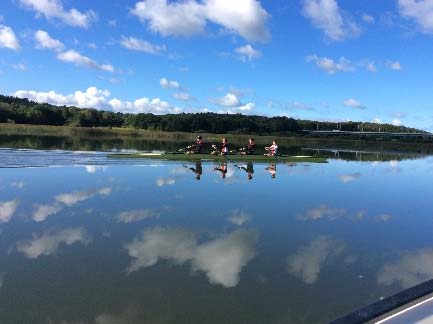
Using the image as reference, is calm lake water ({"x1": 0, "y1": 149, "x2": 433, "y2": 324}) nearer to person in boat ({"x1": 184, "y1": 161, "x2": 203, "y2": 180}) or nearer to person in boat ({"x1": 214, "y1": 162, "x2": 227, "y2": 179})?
person in boat ({"x1": 184, "y1": 161, "x2": 203, "y2": 180})

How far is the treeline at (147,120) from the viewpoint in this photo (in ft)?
355

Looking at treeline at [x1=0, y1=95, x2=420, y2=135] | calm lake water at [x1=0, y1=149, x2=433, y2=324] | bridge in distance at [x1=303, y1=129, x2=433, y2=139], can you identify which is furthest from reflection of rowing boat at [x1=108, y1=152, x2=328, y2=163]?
bridge in distance at [x1=303, y1=129, x2=433, y2=139]

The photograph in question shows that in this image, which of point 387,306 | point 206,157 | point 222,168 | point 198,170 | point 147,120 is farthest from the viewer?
point 147,120

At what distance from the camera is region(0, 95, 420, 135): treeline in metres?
108

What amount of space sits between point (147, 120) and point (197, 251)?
123077 millimetres

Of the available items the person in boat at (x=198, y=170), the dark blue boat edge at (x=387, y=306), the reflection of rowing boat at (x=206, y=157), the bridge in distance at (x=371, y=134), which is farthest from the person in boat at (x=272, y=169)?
the bridge in distance at (x=371, y=134)

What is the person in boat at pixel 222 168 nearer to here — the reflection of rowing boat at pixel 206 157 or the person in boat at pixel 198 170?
the person in boat at pixel 198 170

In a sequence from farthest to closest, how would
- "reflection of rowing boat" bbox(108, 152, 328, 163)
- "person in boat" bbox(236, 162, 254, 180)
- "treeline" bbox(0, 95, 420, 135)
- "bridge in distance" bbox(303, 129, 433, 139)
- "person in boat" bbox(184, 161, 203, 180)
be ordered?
1. "bridge in distance" bbox(303, 129, 433, 139)
2. "treeline" bbox(0, 95, 420, 135)
3. "reflection of rowing boat" bbox(108, 152, 328, 163)
4. "person in boat" bbox(236, 162, 254, 180)
5. "person in boat" bbox(184, 161, 203, 180)

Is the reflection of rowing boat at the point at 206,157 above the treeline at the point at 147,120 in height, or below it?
below

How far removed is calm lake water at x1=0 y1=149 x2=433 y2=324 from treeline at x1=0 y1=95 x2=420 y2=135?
300 feet

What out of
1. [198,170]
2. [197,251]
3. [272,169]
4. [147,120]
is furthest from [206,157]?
[147,120]

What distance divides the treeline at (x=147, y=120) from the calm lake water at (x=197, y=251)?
91.5m

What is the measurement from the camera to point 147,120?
131 metres

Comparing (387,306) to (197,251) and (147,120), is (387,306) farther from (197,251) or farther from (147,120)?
(147,120)
